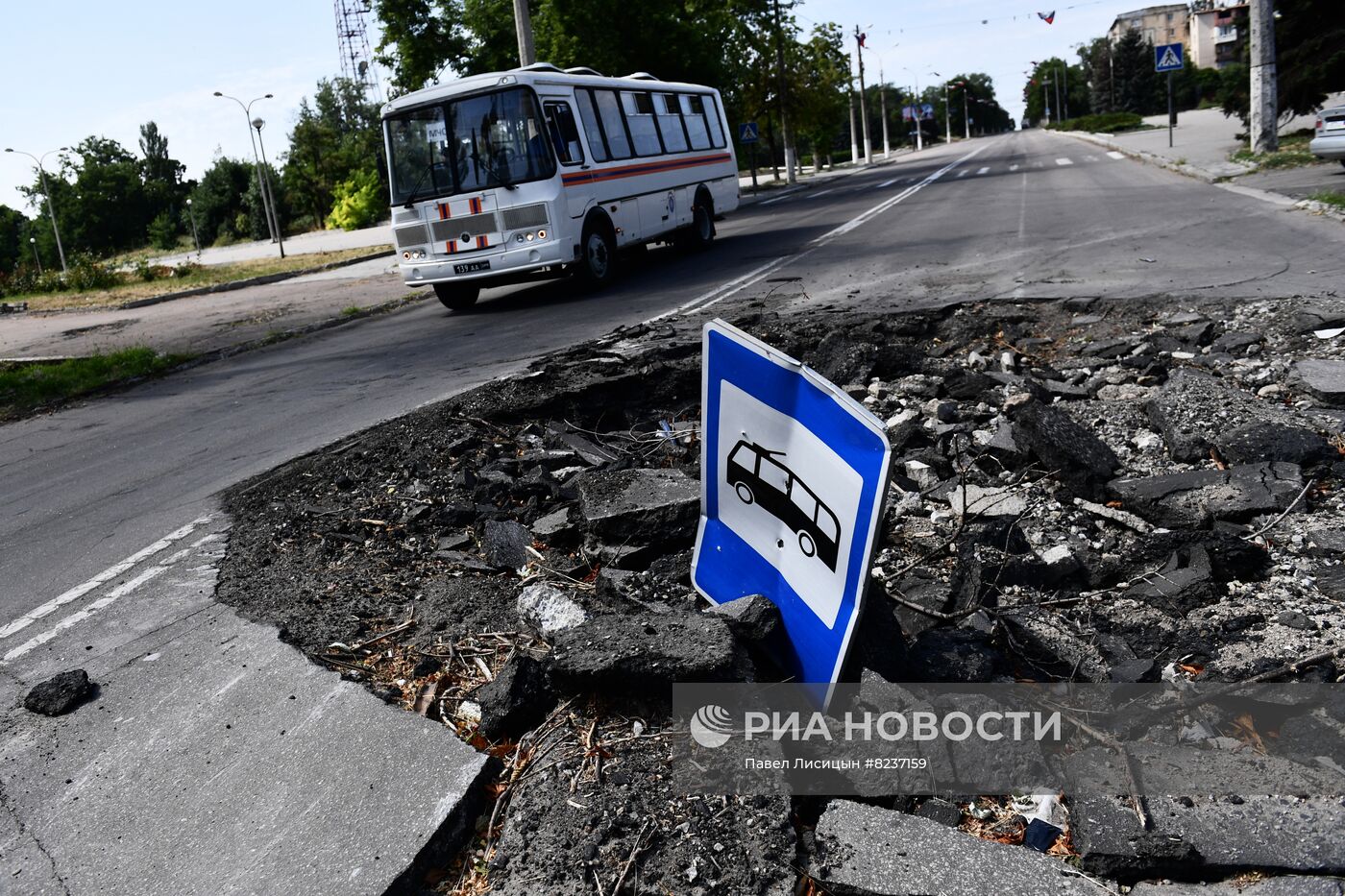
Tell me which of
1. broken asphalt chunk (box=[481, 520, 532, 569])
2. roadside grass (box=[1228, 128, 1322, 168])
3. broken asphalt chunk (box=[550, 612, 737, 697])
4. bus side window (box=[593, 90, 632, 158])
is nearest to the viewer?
broken asphalt chunk (box=[550, 612, 737, 697])

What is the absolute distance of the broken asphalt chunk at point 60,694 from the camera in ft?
11.6

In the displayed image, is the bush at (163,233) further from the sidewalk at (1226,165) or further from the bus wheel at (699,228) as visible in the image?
the sidewalk at (1226,165)

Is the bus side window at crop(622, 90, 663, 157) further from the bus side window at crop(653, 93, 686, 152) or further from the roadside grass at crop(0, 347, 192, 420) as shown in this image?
the roadside grass at crop(0, 347, 192, 420)

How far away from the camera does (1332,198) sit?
45.7 feet

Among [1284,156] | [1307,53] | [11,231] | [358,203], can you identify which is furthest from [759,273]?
Answer: [11,231]

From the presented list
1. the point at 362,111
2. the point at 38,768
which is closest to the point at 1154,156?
the point at 38,768

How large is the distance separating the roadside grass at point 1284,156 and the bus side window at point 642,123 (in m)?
13.1

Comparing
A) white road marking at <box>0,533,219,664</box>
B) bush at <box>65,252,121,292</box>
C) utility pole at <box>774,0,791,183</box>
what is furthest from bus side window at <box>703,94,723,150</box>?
utility pole at <box>774,0,791,183</box>

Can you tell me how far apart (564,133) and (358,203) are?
35.0 m

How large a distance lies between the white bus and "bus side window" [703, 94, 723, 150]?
4605 mm

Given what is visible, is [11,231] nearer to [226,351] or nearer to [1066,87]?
[226,351]

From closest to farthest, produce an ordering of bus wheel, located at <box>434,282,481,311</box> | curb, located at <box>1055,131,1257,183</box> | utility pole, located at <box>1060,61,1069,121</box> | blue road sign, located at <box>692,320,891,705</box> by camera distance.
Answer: blue road sign, located at <box>692,320,891,705</box> → bus wheel, located at <box>434,282,481,311</box> → curb, located at <box>1055,131,1257,183</box> → utility pole, located at <box>1060,61,1069,121</box>

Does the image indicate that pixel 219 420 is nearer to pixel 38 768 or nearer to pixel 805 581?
pixel 38 768

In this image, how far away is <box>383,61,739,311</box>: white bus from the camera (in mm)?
13430
